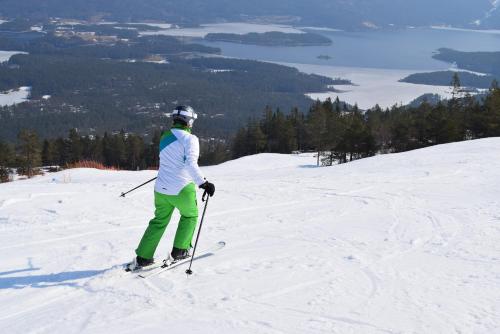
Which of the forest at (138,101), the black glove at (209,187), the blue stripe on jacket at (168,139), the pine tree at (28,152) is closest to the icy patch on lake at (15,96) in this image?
the forest at (138,101)

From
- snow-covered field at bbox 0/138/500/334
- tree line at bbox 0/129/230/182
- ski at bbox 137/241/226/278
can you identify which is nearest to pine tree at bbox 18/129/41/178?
tree line at bbox 0/129/230/182

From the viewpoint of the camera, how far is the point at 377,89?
15762 cm

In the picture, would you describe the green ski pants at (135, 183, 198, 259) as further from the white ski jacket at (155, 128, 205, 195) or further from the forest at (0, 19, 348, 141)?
the forest at (0, 19, 348, 141)

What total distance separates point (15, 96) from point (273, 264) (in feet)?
631

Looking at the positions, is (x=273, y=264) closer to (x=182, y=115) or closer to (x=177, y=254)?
(x=177, y=254)

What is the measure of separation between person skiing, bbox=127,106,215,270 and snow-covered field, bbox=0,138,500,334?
412 millimetres

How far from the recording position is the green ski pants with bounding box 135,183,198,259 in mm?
5602

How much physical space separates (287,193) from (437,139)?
33106 mm

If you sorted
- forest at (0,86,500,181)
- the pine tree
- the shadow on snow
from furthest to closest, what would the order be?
the pine tree → forest at (0,86,500,181) → the shadow on snow

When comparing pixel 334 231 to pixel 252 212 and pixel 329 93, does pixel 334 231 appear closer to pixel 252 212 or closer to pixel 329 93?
pixel 252 212

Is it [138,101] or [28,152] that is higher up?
[28,152]

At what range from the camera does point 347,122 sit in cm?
4972

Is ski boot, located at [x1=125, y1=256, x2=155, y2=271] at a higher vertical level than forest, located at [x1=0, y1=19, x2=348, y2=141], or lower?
higher

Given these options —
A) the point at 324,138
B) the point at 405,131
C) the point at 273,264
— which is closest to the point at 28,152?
the point at 324,138
